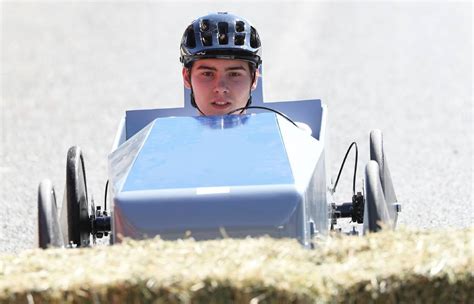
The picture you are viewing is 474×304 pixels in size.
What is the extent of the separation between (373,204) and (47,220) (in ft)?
5.29

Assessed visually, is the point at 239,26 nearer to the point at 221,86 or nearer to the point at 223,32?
the point at 223,32

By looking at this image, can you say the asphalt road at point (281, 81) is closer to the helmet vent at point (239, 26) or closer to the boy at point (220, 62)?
the boy at point (220, 62)

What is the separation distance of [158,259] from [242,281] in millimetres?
431

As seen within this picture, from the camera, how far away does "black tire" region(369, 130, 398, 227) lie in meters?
7.81

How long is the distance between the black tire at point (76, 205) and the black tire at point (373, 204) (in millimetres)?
1771

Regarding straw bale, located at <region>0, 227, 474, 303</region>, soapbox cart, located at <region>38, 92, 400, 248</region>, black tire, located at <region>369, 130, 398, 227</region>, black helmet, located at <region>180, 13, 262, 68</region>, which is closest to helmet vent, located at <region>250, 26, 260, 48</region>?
black helmet, located at <region>180, 13, 262, 68</region>

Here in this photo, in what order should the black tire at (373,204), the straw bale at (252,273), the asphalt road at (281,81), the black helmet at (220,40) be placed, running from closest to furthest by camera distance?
the straw bale at (252,273) → the black tire at (373,204) → the black helmet at (220,40) → the asphalt road at (281,81)

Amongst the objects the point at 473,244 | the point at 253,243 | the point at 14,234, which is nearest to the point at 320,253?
the point at 253,243

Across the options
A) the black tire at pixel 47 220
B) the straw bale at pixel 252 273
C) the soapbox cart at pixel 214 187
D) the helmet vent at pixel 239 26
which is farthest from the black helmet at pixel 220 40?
the straw bale at pixel 252 273

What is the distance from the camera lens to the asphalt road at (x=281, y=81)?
39.4ft

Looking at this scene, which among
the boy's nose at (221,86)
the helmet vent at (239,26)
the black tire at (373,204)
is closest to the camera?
the black tire at (373,204)

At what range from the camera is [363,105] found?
15.9 metres

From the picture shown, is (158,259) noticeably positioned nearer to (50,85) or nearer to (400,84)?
(400,84)

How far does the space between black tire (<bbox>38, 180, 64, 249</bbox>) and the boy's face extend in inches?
75.6
